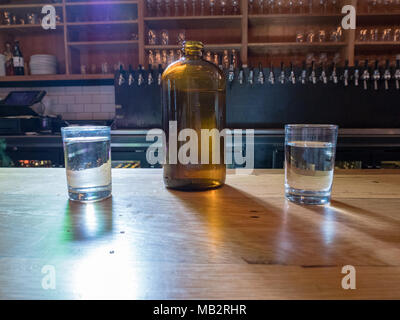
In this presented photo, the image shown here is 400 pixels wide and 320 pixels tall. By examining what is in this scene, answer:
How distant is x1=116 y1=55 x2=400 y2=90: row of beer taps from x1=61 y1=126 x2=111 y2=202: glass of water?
1977 millimetres

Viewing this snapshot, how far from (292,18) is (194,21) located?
79cm

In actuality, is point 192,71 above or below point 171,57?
below

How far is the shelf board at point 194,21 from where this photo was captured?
99.9 inches

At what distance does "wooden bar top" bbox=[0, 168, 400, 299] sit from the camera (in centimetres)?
24

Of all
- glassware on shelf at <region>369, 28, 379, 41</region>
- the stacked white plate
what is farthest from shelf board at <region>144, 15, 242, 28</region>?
glassware on shelf at <region>369, 28, 379, 41</region>

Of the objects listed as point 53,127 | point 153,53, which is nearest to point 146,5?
point 153,53

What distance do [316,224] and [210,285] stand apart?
19 centimetres

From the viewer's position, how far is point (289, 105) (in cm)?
251

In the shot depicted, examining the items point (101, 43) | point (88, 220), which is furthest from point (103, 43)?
point (88, 220)

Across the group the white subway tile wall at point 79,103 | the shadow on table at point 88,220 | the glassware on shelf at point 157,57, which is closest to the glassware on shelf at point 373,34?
the glassware on shelf at point 157,57

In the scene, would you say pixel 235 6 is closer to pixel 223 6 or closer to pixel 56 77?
pixel 223 6

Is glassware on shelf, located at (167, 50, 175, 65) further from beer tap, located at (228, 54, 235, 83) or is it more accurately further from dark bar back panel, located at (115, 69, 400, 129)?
beer tap, located at (228, 54, 235, 83)

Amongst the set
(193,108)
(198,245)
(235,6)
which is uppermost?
(235,6)

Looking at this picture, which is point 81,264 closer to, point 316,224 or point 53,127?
point 316,224
